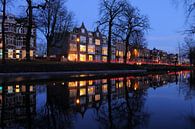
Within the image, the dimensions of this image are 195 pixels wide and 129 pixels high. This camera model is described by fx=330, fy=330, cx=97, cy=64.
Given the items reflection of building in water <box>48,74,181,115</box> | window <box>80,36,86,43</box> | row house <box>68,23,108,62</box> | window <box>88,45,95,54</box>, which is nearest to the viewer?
reflection of building in water <box>48,74,181,115</box>

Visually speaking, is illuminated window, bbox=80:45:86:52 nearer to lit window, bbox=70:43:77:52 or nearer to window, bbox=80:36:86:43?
window, bbox=80:36:86:43

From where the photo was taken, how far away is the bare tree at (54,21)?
198 feet

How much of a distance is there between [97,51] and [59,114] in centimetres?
12194

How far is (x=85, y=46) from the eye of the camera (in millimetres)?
123812

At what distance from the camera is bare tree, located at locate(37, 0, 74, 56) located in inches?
2370

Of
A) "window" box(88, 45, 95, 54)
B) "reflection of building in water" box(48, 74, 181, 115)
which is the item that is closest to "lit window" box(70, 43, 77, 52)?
"window" box(88, 45, 95, 54)

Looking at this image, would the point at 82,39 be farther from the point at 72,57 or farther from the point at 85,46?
the point at 72,57

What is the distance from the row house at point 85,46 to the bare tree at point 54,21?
4122 centimetres

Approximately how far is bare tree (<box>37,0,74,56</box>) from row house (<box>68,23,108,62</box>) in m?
41.2

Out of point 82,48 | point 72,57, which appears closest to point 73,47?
point 72,57

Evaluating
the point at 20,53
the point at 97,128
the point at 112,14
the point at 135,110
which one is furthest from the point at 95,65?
the point at 97,128

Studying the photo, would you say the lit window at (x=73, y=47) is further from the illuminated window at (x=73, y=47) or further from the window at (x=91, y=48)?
the window at (x=91, y=48)

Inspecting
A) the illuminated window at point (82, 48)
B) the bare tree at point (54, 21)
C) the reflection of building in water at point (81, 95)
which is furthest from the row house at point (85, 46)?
the reflection of building in water at point (81, 95)

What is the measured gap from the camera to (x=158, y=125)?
10.1m
